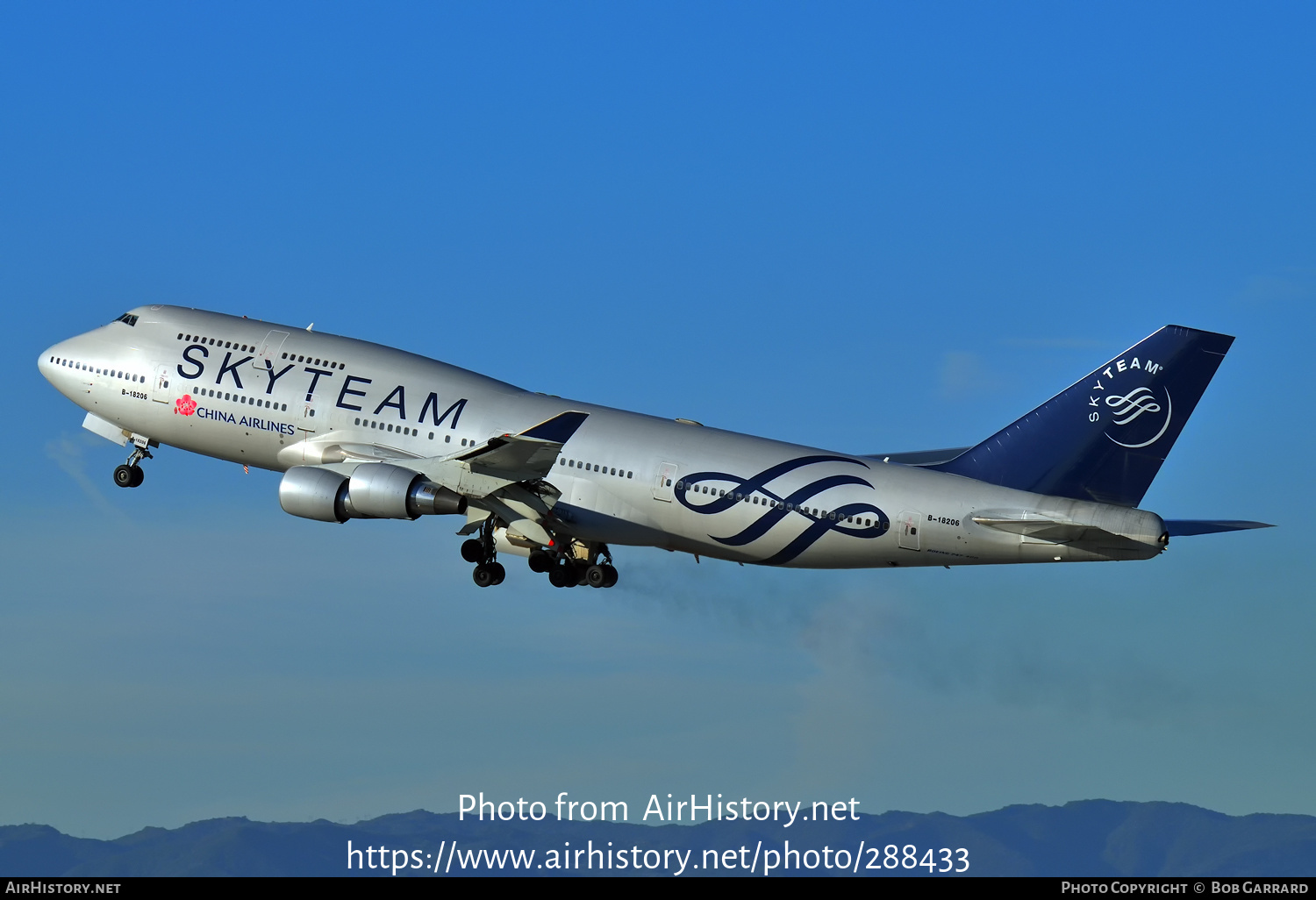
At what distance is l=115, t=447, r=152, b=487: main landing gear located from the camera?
53812mm

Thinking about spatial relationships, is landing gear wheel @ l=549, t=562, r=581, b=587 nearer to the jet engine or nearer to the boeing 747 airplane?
the boeing 747 airplane

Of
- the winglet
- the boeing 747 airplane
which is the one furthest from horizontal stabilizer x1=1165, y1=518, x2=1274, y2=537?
the winglet

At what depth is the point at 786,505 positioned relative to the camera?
46.2 meters

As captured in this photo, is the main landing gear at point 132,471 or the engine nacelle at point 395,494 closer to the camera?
the engine nacelle at point 395,494

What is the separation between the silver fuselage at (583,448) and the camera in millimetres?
44906

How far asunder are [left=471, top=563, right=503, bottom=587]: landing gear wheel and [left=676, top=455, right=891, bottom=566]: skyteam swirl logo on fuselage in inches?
258

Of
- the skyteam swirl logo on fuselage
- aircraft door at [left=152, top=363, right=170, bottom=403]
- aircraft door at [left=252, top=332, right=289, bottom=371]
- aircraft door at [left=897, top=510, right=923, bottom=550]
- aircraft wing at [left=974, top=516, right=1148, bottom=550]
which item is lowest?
aircraft wing at [left=974, top=516, right=1148, bottom=550]

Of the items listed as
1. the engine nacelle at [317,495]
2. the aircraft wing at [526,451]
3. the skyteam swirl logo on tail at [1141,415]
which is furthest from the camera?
the engine nacelle at [317,495]

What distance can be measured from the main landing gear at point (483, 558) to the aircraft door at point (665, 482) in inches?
220

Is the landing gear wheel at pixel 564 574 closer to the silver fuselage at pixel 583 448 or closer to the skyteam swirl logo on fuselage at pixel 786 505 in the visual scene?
the silver fuselage at pixel 583 448

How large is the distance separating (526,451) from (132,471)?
1594 centimetres

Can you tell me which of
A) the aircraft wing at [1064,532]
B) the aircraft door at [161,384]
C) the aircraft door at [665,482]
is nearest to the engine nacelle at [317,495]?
the aircraft door at [161,384]
